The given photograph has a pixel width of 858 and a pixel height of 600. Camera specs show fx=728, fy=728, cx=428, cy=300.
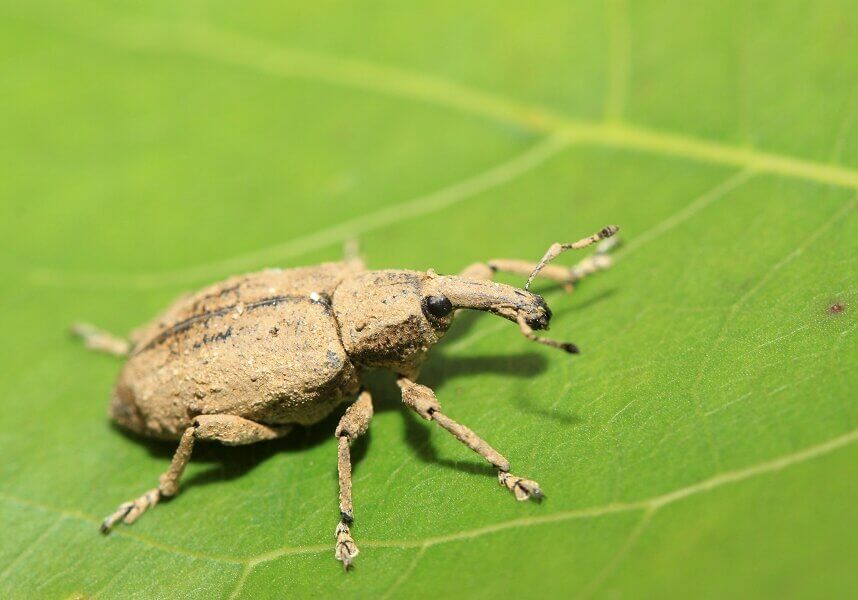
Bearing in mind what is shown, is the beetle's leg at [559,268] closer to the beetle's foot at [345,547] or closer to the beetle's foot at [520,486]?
the beetle's foot at [520,486]

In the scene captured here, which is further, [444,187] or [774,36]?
[444,187]

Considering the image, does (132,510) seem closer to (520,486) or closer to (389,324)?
(389,324)

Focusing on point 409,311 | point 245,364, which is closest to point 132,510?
point 245,364

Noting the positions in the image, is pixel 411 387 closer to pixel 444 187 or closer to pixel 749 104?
pixel 444 187

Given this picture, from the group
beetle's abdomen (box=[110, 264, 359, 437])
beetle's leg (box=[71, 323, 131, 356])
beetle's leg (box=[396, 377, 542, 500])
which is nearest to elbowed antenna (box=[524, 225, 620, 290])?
beetle's leg (box=[396, 377, 542, 500])

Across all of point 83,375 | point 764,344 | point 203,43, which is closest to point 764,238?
point 764,344
